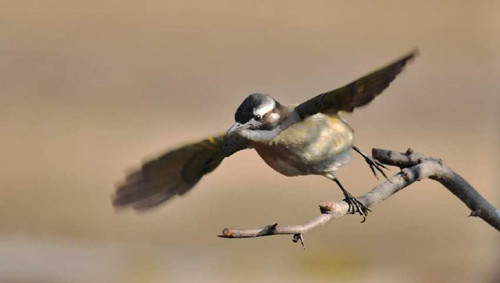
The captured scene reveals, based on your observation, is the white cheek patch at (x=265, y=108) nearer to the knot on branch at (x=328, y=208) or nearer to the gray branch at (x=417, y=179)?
the gray branch at (x=417, y=179)

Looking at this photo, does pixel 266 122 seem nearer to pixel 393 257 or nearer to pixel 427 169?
pixel 427 169

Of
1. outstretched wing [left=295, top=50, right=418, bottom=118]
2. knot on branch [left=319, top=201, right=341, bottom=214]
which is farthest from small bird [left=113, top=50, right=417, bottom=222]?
knot on branch [left=319, top=201, right=341, bottom=214]

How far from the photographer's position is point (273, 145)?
6.79 ft

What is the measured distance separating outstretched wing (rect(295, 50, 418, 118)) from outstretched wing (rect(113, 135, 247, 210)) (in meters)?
0.30

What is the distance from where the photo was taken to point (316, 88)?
17.8 ft

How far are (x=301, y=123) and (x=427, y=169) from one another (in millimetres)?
296

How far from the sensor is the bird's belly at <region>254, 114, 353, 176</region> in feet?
6.68

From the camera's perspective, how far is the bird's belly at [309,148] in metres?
2.04

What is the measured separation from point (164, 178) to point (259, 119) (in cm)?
27

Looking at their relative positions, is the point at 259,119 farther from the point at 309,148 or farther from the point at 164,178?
the point at 164,178

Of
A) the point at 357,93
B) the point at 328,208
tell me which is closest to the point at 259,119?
the point at 357,93

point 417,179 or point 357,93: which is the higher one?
point 357,93

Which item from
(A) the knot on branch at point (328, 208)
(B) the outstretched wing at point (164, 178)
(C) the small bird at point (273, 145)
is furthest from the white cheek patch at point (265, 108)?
(A) the knot on branch at point (328, 208)

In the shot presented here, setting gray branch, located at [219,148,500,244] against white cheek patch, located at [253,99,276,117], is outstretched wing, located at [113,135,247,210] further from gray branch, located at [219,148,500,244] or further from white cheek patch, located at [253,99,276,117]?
gray branch, located at [219,148,500,244]
